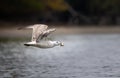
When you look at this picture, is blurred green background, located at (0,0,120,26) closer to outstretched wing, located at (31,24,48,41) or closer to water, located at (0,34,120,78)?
water, located at (0,34,120,78)

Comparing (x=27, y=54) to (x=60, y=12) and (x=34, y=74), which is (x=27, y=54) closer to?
(x=34, y=74)

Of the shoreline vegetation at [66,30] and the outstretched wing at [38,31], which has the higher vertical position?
the shoreline vegetation at [66,30]

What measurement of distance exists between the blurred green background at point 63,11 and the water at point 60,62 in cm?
2113

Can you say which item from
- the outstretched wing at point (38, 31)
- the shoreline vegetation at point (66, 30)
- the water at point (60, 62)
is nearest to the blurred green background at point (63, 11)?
the shoreline vegetation at point (66, 30)

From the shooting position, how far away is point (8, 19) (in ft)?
173

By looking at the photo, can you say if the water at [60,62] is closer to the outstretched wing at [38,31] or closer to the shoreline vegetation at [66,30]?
the outstretched wing at [38,31]

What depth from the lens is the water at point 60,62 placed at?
1989 cm

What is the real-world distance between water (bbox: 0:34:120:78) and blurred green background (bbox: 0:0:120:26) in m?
21.1

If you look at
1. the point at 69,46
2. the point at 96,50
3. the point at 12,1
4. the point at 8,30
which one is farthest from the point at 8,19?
the point at 96,50

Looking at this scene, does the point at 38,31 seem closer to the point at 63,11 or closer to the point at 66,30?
the point at 66,30

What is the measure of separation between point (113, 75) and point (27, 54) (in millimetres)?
9277

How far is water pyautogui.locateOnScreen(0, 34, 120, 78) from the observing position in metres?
19.9

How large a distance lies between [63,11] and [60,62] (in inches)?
1316

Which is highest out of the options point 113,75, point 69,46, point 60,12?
point 60,12
